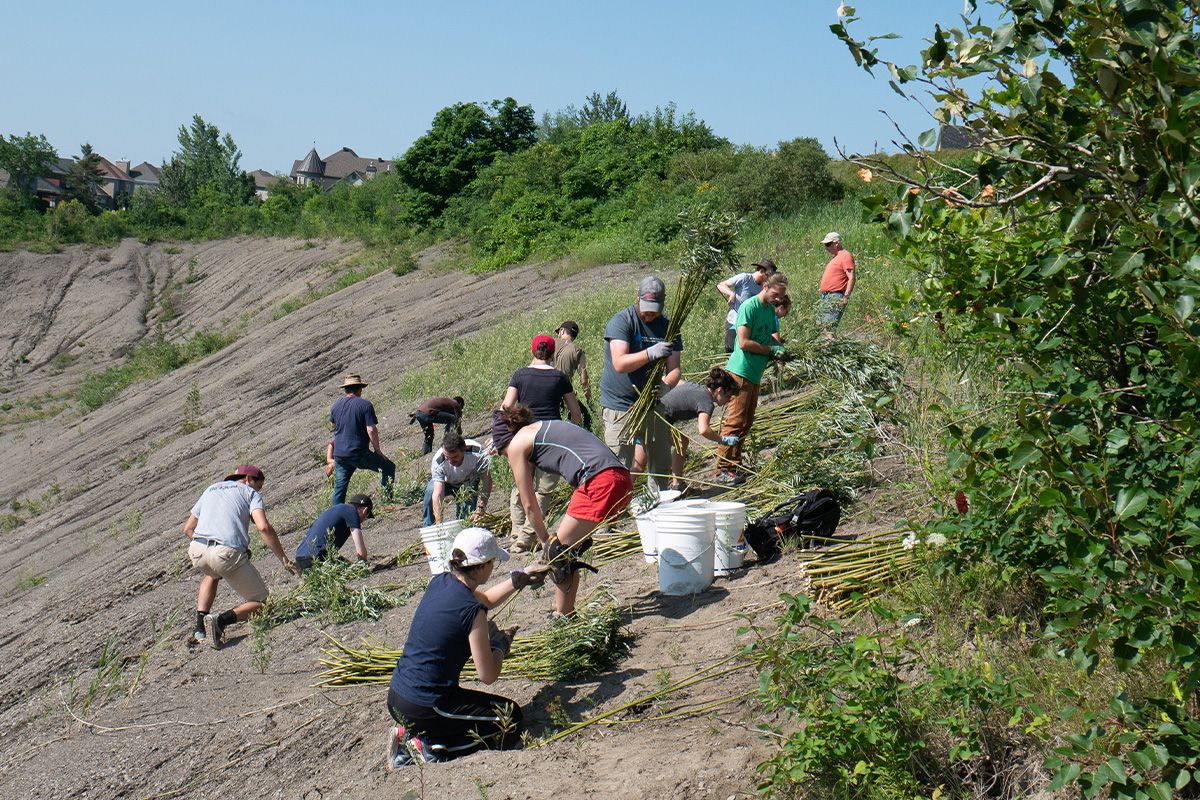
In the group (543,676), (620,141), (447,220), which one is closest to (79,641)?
(543,676)

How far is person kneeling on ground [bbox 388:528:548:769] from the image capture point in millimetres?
5520

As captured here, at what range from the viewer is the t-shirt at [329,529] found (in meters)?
9.86

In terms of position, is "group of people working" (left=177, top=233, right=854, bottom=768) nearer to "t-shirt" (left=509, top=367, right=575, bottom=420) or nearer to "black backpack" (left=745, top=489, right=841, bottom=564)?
"t-shirt" (left=509, top=367, right=575, bottom=420)

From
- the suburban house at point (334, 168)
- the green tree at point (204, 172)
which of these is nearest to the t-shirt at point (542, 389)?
the green tree at point (204, 172)

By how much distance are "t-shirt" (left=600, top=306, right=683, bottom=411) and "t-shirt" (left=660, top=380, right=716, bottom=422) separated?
61cm

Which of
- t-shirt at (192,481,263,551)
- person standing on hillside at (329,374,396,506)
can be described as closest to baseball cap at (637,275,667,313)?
t-shirt at (192,481,263,551)

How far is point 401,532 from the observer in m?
11.4

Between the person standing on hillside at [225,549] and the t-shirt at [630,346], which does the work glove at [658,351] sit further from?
the person standing on hillside at [225,549]

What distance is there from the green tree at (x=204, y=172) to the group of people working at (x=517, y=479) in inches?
2209

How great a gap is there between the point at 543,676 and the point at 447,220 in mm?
32834

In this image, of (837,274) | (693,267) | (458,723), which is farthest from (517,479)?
(837,274)

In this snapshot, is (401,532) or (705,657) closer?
(705,657)

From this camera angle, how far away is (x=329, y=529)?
32.6ft

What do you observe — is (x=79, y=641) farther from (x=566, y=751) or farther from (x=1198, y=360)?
(x=1198, y=360)
